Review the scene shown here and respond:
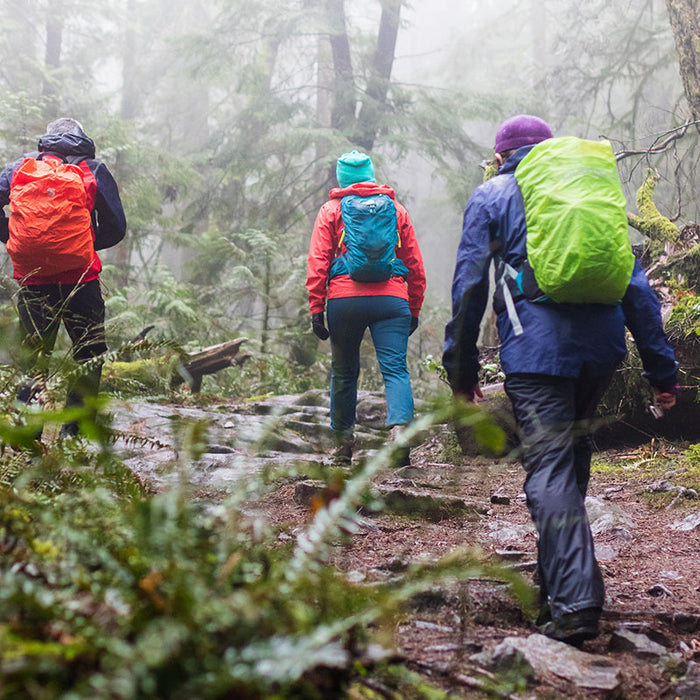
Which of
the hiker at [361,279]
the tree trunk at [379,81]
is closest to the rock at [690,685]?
the hiker at [361,279]

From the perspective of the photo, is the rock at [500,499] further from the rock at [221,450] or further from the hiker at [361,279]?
the rock at [221,450]

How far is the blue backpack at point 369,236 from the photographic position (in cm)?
482

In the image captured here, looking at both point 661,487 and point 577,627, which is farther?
point 661,487

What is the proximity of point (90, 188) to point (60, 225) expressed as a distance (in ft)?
1.53

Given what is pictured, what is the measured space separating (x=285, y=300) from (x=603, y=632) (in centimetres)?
1045

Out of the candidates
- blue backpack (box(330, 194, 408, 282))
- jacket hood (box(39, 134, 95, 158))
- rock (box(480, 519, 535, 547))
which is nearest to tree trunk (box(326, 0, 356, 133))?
blue backpack (box(330, 194, 408, 282))

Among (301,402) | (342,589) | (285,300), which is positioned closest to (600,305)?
(342,589)

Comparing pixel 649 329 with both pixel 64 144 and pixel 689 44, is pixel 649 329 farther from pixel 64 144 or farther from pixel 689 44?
pixel 689 44

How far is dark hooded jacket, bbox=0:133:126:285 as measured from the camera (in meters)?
4.49

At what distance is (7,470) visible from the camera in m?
2.43

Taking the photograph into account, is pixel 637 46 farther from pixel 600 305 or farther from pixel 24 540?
pixel 24 540

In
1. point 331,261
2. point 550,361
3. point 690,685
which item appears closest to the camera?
point 690,685

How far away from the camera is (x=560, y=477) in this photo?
2.35 metres

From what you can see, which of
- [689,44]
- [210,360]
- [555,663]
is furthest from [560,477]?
[689,44]
